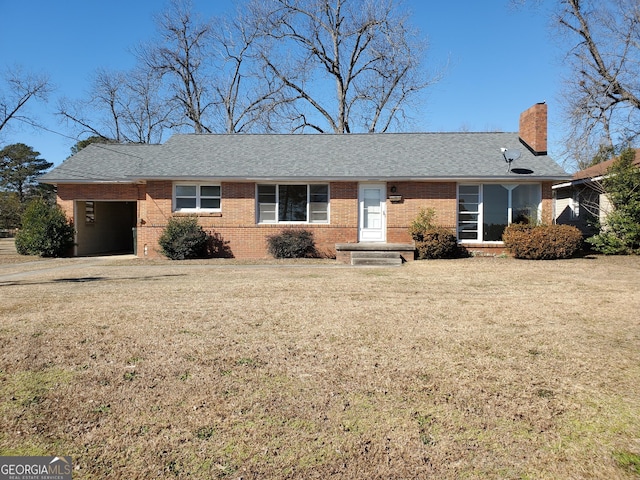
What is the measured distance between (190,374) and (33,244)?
16.5m

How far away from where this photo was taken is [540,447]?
9.64 feet

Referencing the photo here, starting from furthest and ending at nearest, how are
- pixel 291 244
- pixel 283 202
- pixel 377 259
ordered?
pixel 283 202 < pixel 291 244 < pixel 377 259

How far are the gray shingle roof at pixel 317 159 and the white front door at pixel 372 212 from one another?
0.70 m

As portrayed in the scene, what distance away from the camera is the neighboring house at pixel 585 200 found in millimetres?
17000

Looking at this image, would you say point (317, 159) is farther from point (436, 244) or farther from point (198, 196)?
point (436, 244)

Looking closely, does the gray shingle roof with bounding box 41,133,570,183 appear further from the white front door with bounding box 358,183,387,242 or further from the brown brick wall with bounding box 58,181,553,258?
the white front door with bounding box 358,183,387,242

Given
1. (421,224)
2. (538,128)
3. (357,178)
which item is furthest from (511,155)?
(357,178)

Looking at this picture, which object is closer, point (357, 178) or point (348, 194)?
point (357, 178)

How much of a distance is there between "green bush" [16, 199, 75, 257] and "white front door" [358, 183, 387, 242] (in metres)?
12.3

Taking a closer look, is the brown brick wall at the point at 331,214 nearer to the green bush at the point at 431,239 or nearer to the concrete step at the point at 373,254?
the green bush at the point at 431,239

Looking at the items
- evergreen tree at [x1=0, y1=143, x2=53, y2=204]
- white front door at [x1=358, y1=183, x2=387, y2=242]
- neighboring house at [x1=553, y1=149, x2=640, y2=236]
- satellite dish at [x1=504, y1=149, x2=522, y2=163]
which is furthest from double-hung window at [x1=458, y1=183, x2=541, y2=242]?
evergreen tree at [x1=0, y1=143, x2=53, y2=204]

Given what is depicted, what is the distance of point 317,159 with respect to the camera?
57.3 ft

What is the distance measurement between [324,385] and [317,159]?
14310mm

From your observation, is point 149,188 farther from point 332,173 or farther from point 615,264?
point 615,264
